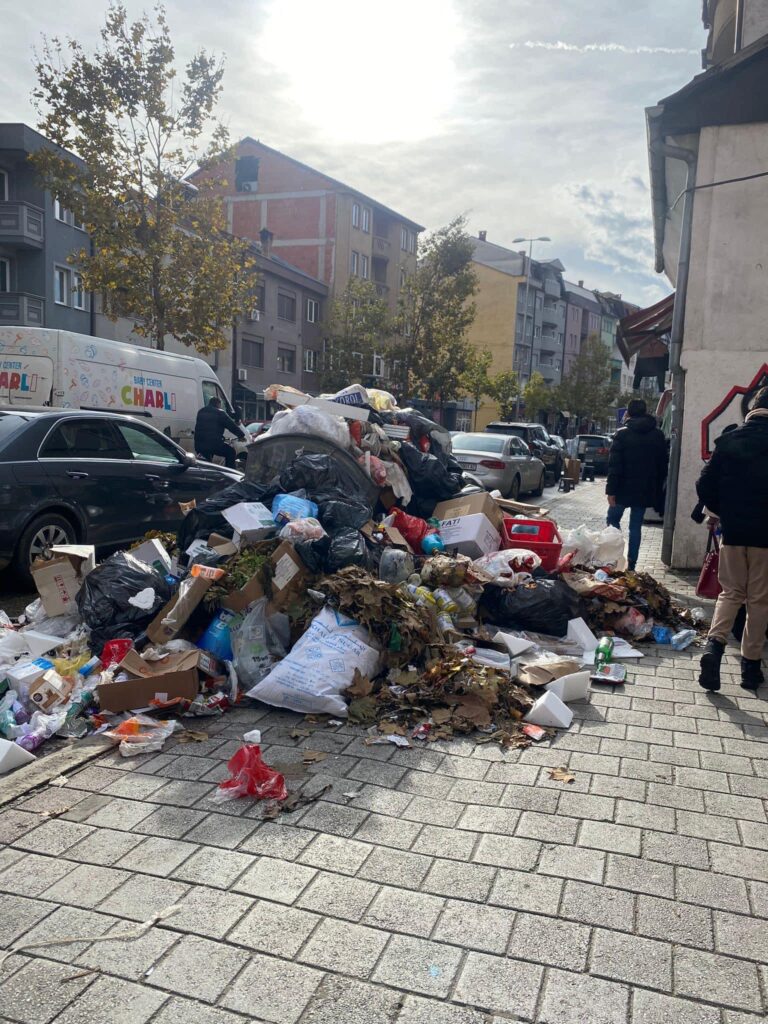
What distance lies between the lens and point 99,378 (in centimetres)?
1288

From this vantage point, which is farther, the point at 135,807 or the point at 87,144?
the point at 87,144

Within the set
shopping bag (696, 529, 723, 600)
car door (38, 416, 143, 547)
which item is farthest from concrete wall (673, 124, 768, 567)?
car door (38, 416, 143, 547)

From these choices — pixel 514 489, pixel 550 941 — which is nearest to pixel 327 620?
pixel 550 941

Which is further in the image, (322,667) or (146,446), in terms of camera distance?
(146,446)

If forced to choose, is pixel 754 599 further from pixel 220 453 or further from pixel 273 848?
pixel 220 453

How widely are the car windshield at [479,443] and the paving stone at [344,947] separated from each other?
582 inches

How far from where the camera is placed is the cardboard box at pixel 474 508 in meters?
7.20

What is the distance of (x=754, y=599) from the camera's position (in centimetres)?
525

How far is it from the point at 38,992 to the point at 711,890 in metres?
2.21

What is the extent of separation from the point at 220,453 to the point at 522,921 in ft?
39.0

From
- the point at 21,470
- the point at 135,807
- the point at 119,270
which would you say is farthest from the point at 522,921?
the point at 119,270

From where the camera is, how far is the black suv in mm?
23125

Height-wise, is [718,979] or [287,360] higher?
[287,360]

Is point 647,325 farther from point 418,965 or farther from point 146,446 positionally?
point 418,965
